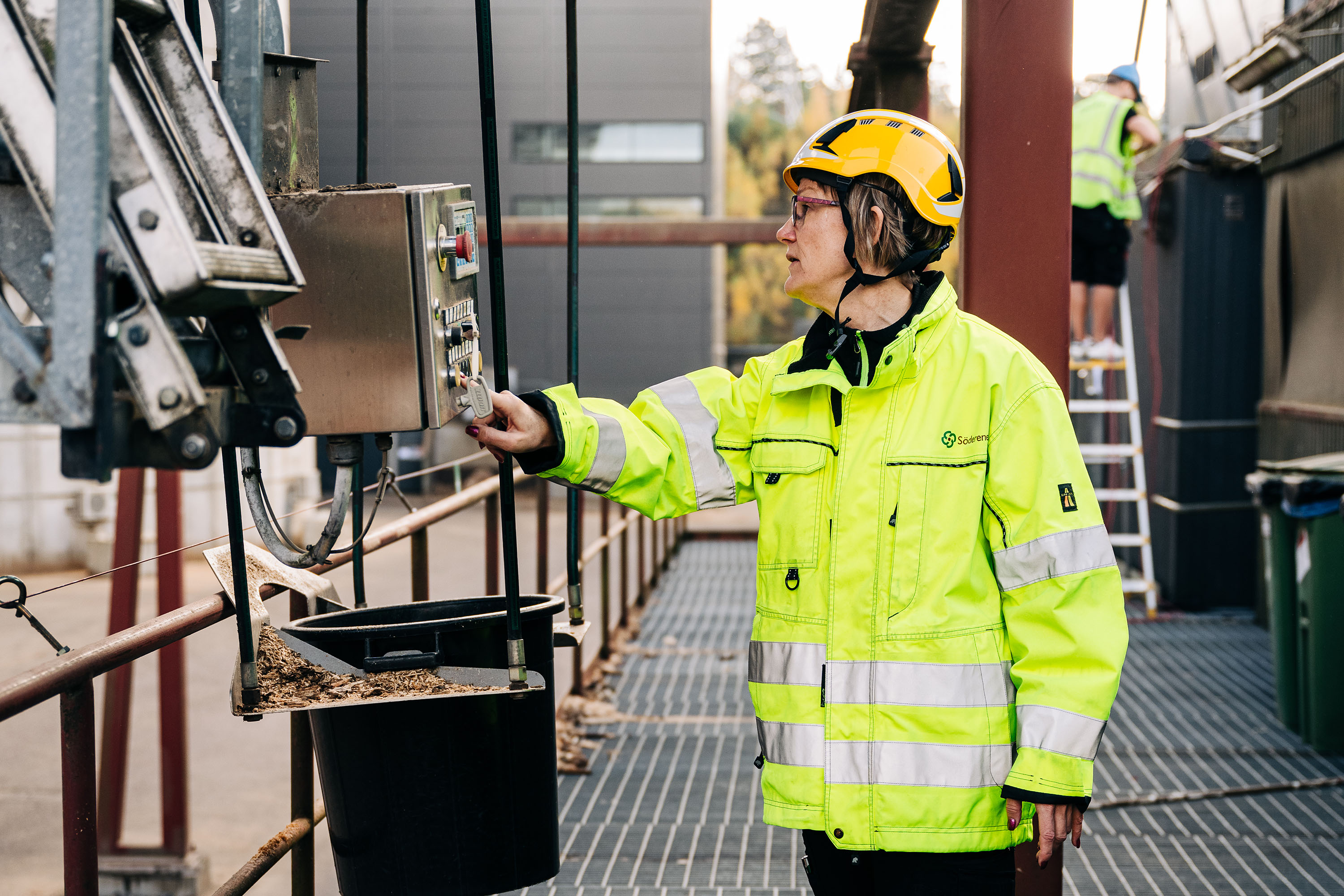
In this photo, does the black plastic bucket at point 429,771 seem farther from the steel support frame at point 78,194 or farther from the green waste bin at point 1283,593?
the green waste bin at point 1283,593

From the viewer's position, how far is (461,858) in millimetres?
1833

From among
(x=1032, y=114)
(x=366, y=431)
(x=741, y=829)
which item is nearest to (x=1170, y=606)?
(x=741, y=829)

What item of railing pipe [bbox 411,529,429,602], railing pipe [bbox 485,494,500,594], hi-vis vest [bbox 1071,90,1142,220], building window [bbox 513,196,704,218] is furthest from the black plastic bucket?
building window [bbox 513,196,704,218]

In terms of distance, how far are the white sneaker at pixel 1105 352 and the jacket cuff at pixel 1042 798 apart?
5.87m

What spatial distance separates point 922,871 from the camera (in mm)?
1811

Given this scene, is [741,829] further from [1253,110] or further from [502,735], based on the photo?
[1253,110]

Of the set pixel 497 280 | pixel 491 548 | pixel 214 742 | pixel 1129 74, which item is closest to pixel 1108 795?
pixel 491 548

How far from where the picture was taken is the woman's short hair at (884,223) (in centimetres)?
188

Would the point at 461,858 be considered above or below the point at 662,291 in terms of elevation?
below

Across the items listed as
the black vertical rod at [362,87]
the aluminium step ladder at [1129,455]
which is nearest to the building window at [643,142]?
the aluminium step ladder at [1129,455]

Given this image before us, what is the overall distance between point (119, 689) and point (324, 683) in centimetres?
319

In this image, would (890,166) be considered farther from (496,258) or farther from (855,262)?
(496,258)

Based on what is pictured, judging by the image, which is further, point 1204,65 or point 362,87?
point 1204,65

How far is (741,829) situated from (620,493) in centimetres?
210
